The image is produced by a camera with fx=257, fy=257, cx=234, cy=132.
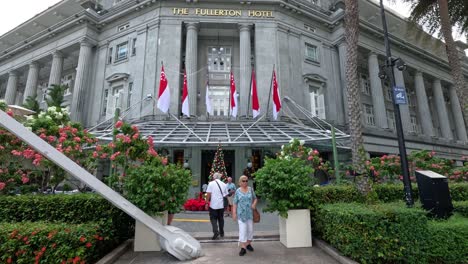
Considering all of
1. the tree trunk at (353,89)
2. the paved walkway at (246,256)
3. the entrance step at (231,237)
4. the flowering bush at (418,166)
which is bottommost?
the paved walkway at (246,256)

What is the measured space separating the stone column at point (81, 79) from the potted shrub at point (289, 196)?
2138cm

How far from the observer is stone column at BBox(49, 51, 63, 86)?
25230 mm

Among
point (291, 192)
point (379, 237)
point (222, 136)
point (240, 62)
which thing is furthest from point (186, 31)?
point (379, 237)

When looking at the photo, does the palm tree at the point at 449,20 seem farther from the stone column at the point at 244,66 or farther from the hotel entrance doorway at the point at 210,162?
the hotel entrance doorway at the point at 210,162

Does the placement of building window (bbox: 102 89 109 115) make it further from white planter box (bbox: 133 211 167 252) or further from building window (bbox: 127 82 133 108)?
white planter box (bbox: 133 211 167 252)

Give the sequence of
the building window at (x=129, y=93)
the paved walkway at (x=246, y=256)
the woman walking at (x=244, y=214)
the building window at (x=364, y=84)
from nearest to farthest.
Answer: the paved walkway at (x=246, y=256)
the woman walking at (x=244, y=214)
the building window at (x=129, y=93)
the building window at (x=364, y=84)

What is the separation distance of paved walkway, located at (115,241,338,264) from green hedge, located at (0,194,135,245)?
3.32 ft

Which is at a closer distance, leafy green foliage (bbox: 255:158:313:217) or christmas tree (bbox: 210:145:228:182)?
leafy green foliage (bbox: 255:158:313:217)

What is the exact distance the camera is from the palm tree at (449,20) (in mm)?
12750

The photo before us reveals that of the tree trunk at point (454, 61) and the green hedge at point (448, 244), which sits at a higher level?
the tree trunk at point (454, 61)

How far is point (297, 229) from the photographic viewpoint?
717 centimetres

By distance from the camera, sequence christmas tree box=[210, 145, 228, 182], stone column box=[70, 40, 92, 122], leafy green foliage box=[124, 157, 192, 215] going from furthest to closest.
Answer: stone column box=[70, 40, 92, 122], christmas tree box=[210, 145, 228, 182], leafy green foliage box=[124, 157, 192, 215]

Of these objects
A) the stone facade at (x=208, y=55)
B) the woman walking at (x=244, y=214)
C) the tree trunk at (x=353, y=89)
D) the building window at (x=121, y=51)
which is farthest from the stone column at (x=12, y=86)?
the tree trunk at (x=353, y=89)

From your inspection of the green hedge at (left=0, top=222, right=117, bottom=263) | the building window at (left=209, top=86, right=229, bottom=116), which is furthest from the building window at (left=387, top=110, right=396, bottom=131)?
the green hedge at (left=0, top=222, right=117, bottom=263)
